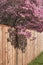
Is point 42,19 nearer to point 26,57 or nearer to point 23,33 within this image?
point 23,33

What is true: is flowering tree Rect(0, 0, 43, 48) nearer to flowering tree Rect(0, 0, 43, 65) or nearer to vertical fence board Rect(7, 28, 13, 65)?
flowering tree Rect(0, 0, 43, 65)

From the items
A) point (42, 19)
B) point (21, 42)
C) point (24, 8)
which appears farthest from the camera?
point (21, 42)

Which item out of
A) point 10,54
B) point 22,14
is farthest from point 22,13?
point 10,54

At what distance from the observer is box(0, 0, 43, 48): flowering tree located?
560cm

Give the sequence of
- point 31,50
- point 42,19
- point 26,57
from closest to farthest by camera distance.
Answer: point 42,19, point 26,57, point 31,50

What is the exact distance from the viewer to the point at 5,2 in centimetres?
572

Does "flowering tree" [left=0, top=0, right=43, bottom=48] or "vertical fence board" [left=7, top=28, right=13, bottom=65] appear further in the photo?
"vertical fence board" [left=7, top=28, right=13, bottom=65]

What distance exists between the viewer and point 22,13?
18.6 feet

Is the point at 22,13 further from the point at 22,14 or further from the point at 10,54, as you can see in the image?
the point at 10,54

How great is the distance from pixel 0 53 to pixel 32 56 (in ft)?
17.6

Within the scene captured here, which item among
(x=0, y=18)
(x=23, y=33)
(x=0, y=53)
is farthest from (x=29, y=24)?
(x=0, y=53)

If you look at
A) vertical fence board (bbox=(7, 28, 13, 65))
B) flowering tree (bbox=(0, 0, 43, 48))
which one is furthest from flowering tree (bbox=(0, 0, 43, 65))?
vertical fence board (bbox=(7, 28, 13, 65))

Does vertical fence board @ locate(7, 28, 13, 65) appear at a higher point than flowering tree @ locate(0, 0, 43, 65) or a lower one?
lower

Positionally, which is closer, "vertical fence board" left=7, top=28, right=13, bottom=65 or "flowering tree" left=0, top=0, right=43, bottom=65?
"flowering tree" left=0, top=0, right=43, bottom=65
